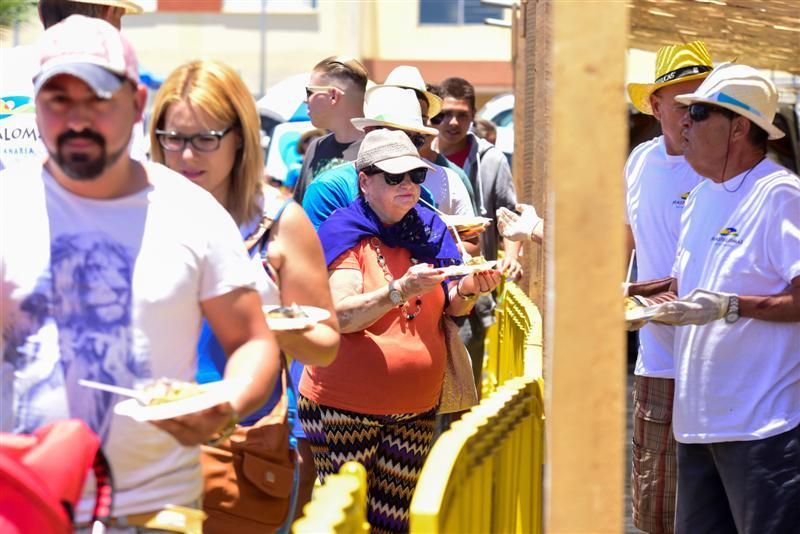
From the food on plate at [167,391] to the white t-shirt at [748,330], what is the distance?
2415 mm

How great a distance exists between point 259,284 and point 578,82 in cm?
107

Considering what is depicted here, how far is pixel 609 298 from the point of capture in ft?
9.39

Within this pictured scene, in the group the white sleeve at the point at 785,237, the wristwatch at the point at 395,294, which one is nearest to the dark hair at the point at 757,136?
the white sleeve at the point at 785,237

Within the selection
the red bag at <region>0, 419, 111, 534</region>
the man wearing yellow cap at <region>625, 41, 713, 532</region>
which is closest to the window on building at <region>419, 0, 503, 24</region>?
the man wearing yellow cap at <region>625, 41, 713, 532</region>

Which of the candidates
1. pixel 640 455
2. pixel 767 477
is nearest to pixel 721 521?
pixel 767 477

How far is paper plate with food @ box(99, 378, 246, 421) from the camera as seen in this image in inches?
122

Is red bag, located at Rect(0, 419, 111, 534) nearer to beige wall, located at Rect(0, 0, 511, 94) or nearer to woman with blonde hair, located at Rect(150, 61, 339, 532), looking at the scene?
woman with blonde hair, located at Rect(150, 61, 339, 532)

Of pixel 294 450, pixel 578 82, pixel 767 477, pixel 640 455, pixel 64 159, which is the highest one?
pixel 578 82

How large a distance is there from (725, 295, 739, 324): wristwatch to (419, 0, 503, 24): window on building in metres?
34.3

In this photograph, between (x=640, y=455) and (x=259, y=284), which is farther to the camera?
(x=640, y=455)

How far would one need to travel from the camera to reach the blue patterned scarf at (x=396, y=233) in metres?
5.68

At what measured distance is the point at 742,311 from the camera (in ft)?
16.2

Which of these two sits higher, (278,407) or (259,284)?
(259,284)

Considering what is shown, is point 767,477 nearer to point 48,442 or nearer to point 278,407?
point 278,407
